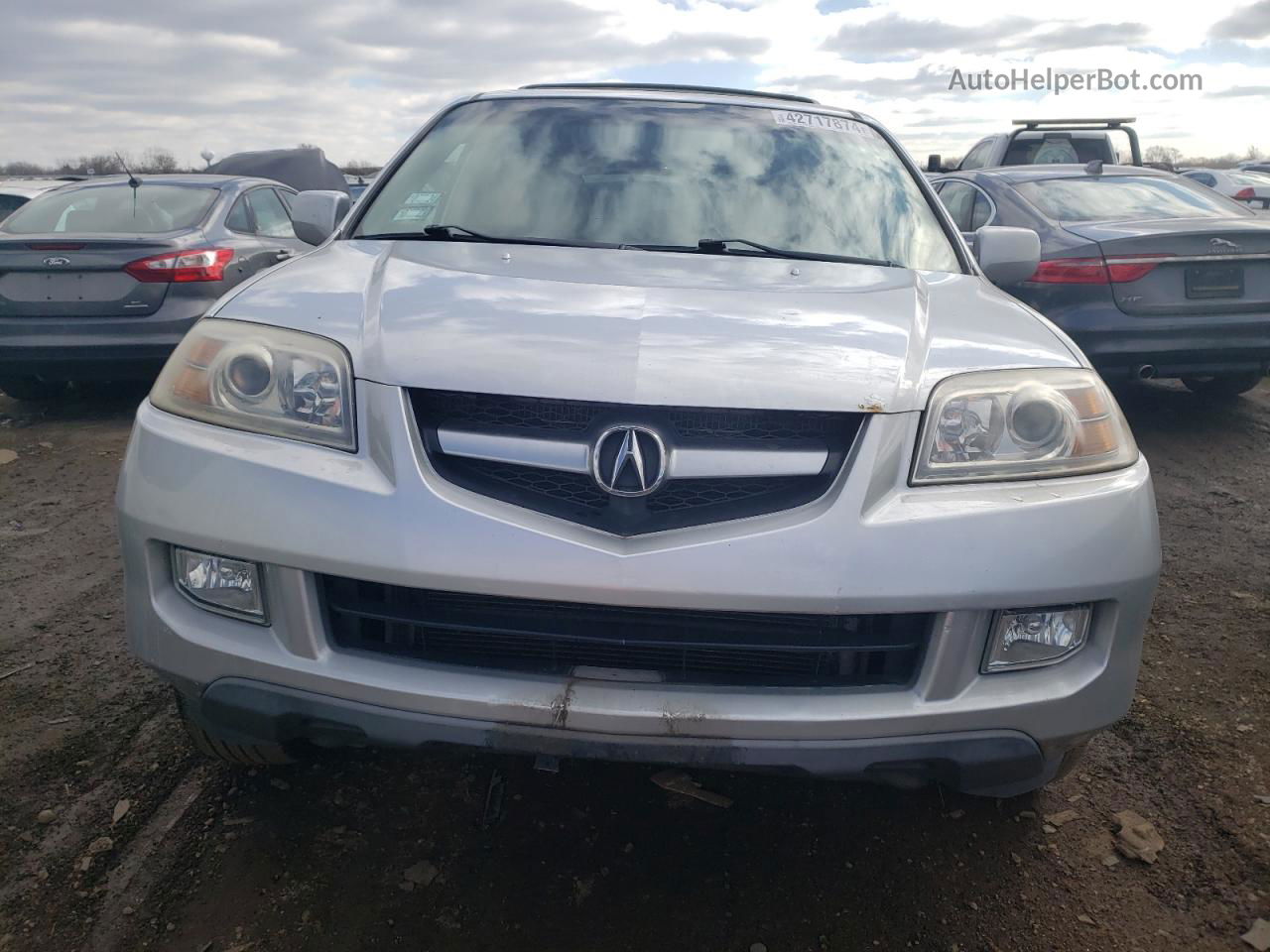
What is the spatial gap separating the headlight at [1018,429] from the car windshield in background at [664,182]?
0.83 metres

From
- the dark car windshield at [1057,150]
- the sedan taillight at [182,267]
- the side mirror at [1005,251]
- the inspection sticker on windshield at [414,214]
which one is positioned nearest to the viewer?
the inspection sticker on windshield at [414,214]

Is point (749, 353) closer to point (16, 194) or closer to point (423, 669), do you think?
point (423, 669)

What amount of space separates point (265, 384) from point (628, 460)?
785 mm

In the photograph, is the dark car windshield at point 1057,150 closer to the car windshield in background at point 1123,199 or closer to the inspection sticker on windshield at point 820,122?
the car windshield in background at point 1123,199

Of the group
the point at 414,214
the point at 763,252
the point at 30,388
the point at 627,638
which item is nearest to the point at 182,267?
the point at 30,388

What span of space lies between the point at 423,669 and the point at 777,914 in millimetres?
892

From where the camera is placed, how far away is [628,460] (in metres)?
1.80

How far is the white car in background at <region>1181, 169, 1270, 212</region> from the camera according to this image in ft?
49.2

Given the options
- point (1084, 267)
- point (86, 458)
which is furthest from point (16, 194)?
point (1084, 267)

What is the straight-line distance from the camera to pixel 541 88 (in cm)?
352

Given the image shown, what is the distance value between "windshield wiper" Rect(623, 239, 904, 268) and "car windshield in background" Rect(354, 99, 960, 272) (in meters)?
0.02

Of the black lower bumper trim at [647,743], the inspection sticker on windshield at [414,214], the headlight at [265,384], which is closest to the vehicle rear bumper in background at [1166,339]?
the inspection sticker on windshield at [414,214]

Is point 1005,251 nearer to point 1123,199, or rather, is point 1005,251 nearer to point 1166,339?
point 1166,339

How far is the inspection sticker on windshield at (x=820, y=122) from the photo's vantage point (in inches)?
129
